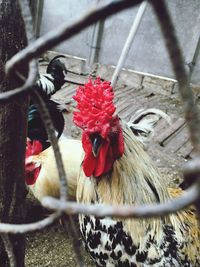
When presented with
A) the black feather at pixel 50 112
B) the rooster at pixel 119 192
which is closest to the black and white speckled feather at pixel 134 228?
the rooster at pixel 119 192

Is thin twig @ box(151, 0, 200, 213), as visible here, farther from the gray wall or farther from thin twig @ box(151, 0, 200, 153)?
the gray wall

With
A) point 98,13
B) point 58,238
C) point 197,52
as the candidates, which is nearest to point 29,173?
point 58,238

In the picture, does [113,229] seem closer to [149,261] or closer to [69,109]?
[149,261]

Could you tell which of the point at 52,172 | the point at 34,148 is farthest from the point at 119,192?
the point at 34,148

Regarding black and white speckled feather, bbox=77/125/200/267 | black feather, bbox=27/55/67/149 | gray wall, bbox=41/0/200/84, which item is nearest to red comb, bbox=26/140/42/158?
black feather, bbox=27/55/67/149

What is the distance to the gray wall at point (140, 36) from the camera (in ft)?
13.2

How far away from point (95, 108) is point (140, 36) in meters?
3.23

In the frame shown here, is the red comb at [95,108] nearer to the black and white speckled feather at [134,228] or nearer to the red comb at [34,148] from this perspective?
the black and white speckled feather at [134,228]

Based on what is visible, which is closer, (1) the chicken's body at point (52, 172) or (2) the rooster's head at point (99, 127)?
(2) the rooster's head at point (99, 127)

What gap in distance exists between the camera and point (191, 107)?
22cm

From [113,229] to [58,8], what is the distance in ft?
12.9

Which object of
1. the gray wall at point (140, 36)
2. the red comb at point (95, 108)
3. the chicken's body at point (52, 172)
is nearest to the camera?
the red comb at point (95, 108)

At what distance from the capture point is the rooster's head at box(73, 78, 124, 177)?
1.30 metres

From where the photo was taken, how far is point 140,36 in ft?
14.0
